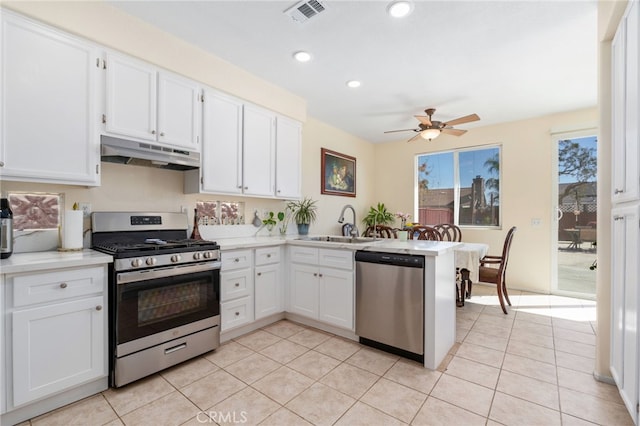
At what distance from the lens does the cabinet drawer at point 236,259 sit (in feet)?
8.62

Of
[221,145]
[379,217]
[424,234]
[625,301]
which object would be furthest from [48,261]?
[379,217]

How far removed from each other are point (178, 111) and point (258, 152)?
90cm

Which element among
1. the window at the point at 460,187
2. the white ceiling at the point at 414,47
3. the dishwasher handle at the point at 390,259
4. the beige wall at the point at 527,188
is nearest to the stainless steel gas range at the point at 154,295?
the dishwasher handle at the point at 390,259

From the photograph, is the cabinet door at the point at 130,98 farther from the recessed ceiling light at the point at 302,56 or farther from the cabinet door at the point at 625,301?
the cabinet door at the point at 625,301

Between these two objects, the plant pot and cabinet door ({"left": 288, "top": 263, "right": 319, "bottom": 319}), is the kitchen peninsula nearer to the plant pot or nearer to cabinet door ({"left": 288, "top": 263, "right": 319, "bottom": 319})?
cabinet door ({"left": 288, "top": 263, "right": 319, "bottom": 319})

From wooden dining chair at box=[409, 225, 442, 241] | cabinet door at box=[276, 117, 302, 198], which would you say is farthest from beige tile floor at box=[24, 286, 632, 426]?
cabinet door at box=[276, 117, 302, 198]

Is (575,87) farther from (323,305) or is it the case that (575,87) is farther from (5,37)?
(5,37)

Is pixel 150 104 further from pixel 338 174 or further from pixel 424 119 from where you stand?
pixel 338 174

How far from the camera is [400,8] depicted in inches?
81.8

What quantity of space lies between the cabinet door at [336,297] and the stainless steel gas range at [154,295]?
3.20 ft

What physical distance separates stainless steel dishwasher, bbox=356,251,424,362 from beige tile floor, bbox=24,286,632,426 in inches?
5.1

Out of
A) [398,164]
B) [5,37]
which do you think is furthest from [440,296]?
[398,164]

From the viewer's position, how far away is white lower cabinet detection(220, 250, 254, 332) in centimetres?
262

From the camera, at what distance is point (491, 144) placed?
15.3ft
